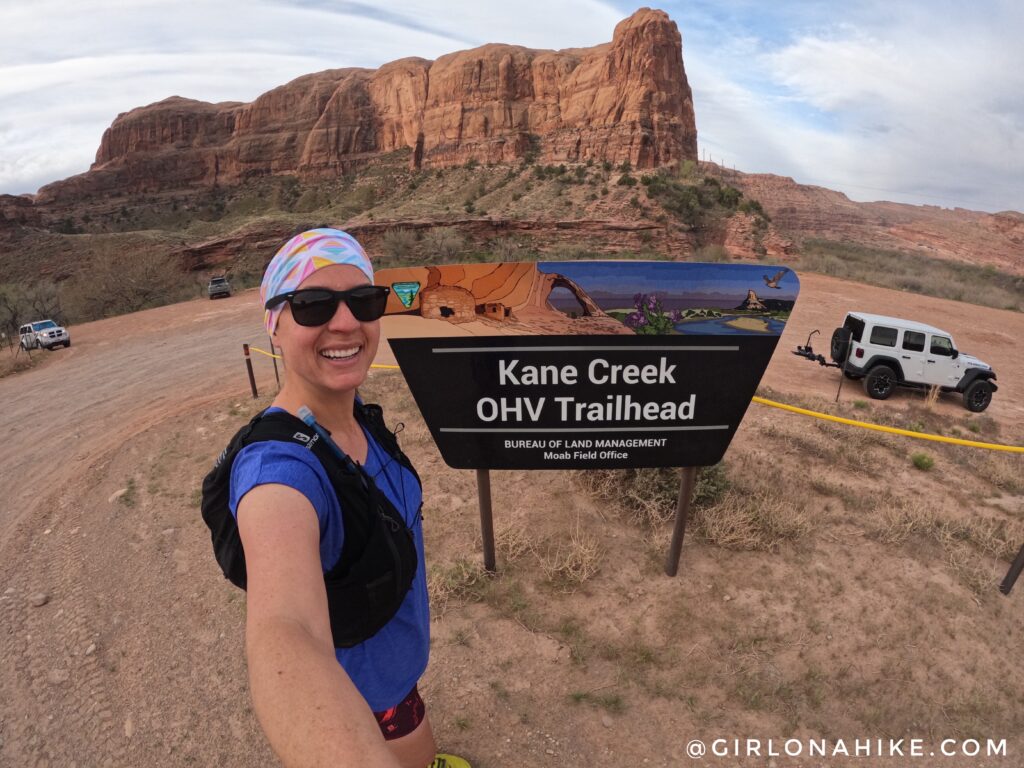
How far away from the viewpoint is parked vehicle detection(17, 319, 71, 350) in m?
13.9

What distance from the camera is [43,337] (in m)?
13.9

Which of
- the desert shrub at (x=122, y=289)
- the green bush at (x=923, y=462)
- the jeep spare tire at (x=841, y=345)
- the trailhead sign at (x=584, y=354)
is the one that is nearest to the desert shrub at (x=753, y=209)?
the jeep spare tire at (x=841, y=345)

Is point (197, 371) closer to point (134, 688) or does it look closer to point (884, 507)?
point (134, 688)

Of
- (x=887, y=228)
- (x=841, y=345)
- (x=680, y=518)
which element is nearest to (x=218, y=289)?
(x=841, y=345)

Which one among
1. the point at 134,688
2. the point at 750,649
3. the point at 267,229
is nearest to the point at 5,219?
the point at 267,229

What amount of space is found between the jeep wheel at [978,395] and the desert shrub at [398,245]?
2240cm

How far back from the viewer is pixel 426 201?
43.3 metres

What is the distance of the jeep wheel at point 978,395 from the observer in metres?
8.55

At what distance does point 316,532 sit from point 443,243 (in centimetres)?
2652

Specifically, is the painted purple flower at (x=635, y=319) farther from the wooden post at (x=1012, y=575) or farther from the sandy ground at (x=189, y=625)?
the wooden post at (x=1012, y=575)

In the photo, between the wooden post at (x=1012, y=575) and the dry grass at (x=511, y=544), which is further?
the dry grass at (x=511, y=544)

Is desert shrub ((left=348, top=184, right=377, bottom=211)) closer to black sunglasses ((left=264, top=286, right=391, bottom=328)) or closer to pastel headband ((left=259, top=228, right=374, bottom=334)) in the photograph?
pastel headband ((left=259, top=228, right=374, bottom=334))

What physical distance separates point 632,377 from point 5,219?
54.8m

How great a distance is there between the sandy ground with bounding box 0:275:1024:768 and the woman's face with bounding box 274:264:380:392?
2.33m
